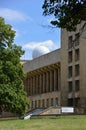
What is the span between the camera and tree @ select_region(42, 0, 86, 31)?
13555mm

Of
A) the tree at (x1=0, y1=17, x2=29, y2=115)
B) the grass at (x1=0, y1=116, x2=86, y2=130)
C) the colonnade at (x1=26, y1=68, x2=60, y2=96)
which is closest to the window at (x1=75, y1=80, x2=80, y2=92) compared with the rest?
the colonnade at (x1=26, y1=68, x2=60, y2=96)

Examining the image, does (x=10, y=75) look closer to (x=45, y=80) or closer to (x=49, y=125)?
(x=49, y=125)

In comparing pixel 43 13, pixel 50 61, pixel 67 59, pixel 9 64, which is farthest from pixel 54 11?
pixel 50 61

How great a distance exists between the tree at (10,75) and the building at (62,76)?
77.2 ft

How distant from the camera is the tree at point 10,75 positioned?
4725cm

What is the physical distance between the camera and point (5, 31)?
49.4 metres

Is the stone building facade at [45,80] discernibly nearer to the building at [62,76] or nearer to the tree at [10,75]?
the building at [62,76]

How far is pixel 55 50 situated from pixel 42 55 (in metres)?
6.06

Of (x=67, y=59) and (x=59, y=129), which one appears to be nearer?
(x=59, y=129)

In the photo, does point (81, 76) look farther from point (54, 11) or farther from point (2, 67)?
point (54, 11)

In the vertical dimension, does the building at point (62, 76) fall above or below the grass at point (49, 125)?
above

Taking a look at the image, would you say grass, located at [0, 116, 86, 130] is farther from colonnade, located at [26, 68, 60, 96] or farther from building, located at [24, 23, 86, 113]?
colonnade, located at [26, 68, 60, 96]

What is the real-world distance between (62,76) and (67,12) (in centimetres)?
7490

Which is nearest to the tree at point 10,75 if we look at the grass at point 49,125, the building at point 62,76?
the grass at point 49,125
